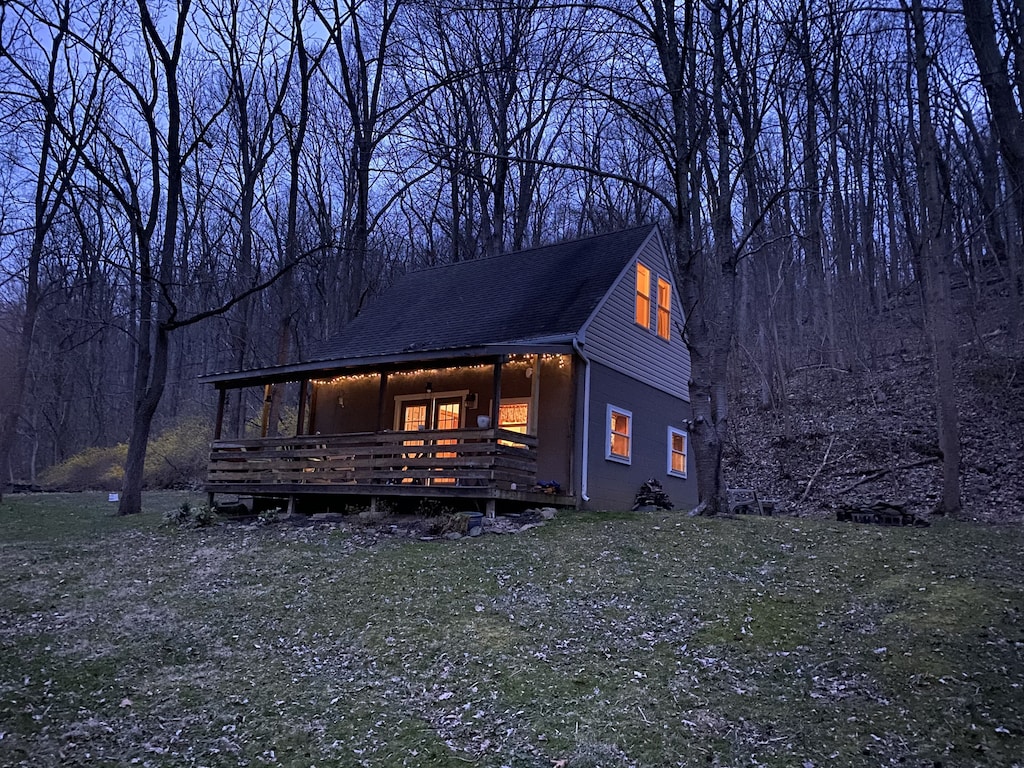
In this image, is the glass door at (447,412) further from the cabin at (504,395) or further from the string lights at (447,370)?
the string lights at (447,370)

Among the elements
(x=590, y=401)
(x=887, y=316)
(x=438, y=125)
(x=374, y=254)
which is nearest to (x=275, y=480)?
(x=590, y=401)

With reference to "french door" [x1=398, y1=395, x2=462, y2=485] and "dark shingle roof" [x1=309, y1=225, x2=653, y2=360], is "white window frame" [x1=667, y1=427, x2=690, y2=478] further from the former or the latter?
"french door" [x1=398, y1=395, x2=462, y2=485]

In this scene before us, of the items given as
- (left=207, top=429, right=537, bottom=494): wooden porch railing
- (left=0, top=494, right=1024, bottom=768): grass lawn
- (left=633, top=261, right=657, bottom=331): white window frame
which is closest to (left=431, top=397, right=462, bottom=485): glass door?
(left=207, top=429, right=537, bottom=494): wooden porch railing

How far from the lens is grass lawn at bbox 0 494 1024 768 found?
17.0 feet

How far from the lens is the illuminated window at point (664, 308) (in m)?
17.8

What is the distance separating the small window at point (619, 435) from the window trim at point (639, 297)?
2275mm

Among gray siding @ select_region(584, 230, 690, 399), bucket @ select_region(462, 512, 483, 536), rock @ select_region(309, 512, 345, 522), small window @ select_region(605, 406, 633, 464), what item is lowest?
rock @ select_region(309, 512, 345, 522)

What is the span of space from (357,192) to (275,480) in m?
11.4

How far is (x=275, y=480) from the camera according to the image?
14789 millimetres

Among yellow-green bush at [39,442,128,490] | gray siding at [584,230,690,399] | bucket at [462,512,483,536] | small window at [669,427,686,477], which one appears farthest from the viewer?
yellow-green bush at [39,442,128,490]

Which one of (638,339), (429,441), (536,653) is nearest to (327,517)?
(429,441)

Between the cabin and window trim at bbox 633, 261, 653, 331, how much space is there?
0.20ft

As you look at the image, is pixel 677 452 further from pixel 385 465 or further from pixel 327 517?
pixel 327 517

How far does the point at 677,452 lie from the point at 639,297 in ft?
13.1
